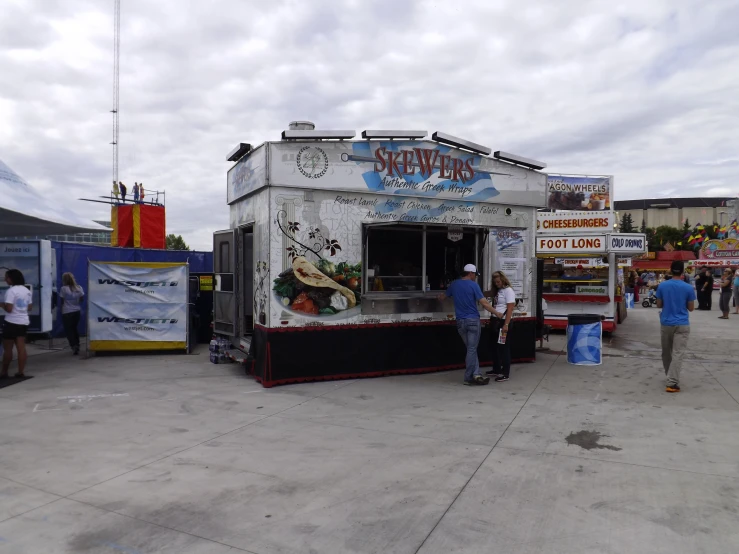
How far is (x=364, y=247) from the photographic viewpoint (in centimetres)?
882

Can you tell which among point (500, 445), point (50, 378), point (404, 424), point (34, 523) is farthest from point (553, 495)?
point (50, 378)

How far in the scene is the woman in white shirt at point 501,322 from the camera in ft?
28.5

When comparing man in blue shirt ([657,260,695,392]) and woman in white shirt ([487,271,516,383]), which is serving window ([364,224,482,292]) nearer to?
woman in white shirt ([487,271,516,383])

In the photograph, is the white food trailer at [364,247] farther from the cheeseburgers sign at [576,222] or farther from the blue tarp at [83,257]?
the cheeseburgers sign at [576,222]

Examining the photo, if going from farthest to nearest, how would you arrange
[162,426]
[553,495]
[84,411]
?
1. [84,411]
2. [162,426]
3. [553,495]

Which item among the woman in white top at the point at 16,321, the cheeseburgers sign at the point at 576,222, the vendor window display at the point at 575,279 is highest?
the cheeseburgers sign at the point at 576,222

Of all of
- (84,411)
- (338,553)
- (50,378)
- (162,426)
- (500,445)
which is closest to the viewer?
(338,553)

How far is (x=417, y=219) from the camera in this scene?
920 centimetres

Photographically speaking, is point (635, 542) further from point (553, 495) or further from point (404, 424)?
point (404, 424)

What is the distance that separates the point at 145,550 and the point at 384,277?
20.2 feet

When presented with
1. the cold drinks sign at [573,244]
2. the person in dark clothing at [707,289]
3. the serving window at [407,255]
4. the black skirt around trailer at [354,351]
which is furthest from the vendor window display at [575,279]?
the person in dark clothing at [707,289]

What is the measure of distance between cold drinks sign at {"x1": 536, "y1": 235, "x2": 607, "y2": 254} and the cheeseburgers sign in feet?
1.72

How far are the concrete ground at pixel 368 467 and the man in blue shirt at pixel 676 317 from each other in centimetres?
36

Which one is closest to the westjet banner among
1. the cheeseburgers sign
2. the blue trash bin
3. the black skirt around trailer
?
the black skirt around trailer
